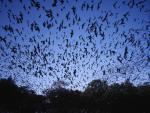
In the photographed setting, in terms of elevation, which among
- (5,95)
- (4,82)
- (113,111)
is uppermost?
(4,82)

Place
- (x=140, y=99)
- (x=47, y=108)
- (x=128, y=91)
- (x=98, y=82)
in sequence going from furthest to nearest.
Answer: (x=98, y=82), (x=47, y=108), (x=128, y=91), (x=140, y=99)

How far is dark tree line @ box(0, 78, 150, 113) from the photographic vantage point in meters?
62.0

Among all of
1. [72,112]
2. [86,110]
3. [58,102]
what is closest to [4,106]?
[58,102]

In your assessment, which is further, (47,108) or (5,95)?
(47,108)

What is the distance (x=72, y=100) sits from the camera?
2781 inches

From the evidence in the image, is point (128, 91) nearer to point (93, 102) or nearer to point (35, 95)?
point (93, 102)

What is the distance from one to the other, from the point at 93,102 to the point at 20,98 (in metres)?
23.8

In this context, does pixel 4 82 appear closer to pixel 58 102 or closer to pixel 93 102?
pixel 58 102

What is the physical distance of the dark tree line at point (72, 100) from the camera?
62.0 meters

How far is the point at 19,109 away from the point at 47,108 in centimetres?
976

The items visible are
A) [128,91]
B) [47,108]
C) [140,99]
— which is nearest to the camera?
[140,99]

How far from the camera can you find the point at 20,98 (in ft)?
231

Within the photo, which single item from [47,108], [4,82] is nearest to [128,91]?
[47,108]

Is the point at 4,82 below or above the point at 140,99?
above
